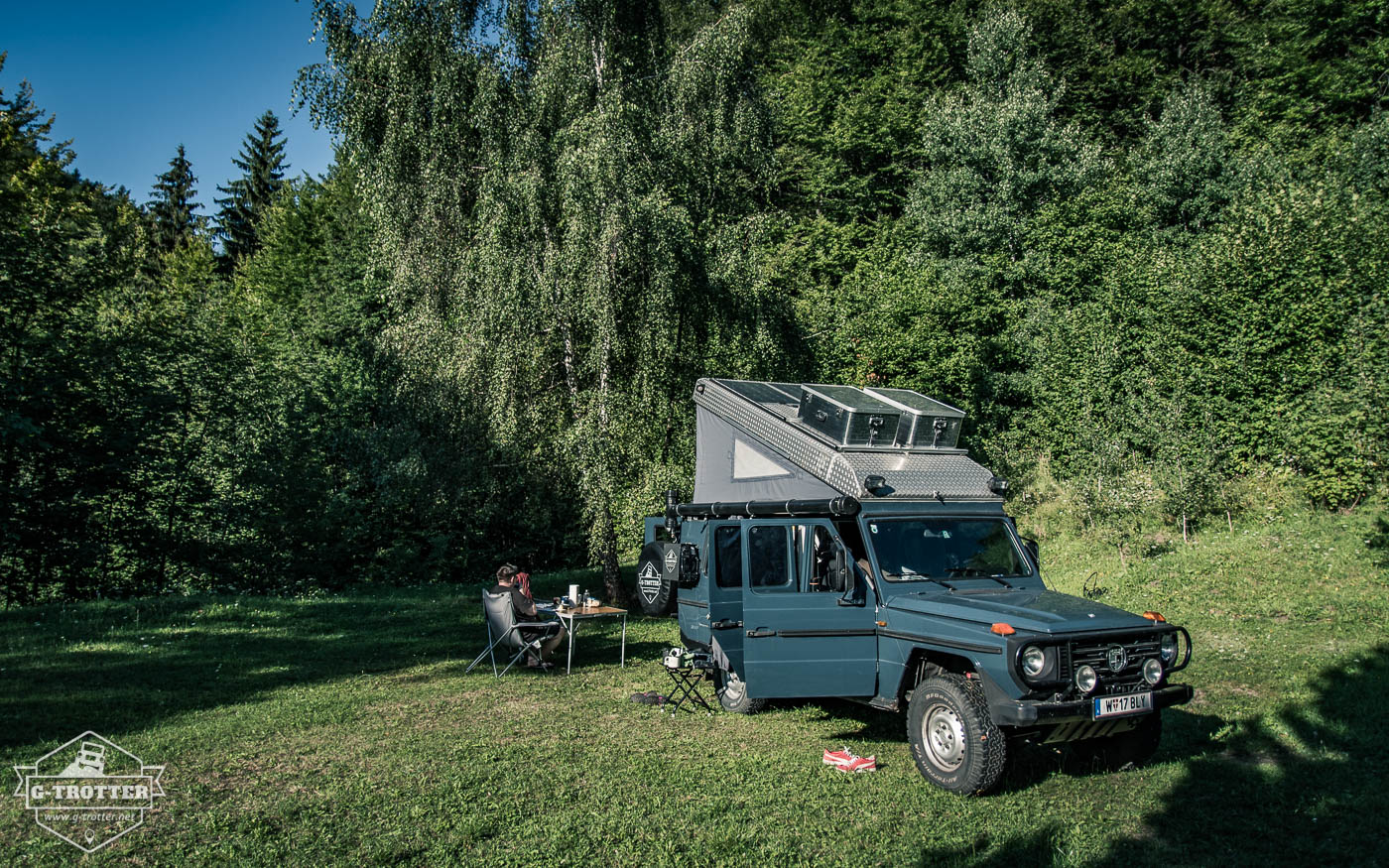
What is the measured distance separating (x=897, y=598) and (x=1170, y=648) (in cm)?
208

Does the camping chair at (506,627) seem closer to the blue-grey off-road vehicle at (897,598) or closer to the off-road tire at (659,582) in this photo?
the off-road tire at (659,582)

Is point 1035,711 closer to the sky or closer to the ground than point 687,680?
closer to the sky

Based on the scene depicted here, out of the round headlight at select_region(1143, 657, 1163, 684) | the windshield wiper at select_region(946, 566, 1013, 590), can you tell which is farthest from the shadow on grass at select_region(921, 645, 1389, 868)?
the windshield wiper at select_region(946, 566, 1013, 590)

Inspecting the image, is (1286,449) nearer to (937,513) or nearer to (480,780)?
(937,513)

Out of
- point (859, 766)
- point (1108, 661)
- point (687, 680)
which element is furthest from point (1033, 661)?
point (687, 680)

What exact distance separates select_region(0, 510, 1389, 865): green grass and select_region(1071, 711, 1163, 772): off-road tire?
18 centimetres

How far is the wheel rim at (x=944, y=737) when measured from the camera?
6.47m

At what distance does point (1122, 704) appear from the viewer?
623 centimetres

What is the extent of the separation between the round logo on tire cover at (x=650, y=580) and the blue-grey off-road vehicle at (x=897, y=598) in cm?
4

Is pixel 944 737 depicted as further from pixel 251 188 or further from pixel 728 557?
pixel 251 188

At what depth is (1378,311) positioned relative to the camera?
17.7 metres

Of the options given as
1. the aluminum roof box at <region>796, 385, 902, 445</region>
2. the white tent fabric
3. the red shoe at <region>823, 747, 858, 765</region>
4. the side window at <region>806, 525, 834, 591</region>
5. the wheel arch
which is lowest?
the red shoe at <region>823, 747, 858, 765</region>

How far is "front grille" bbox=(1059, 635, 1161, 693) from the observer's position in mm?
6152

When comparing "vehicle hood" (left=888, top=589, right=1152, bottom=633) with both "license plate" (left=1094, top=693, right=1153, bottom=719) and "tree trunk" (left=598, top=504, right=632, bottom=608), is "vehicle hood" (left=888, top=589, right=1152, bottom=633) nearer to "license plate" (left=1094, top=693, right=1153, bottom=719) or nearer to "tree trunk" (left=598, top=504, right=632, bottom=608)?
"license plate" (left=1094, top=693, right=1153, bottom=719)
